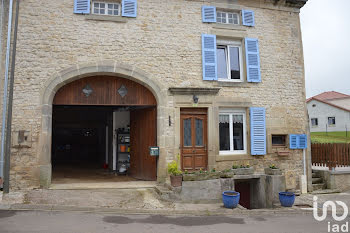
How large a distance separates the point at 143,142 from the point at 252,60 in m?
4.85

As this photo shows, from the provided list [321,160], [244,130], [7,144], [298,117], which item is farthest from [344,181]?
[7,144]

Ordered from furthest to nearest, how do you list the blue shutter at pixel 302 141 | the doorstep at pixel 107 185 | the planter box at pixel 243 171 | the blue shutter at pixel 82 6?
the blue shutter at pixel 302 141 < the planter box at pixel 243 171 < the blue shutter at pixel 82 6 < the doorstep at pixel 107 185

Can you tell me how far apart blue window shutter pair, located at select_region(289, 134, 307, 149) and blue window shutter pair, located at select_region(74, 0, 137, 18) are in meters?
7.00

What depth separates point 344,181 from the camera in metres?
10.2

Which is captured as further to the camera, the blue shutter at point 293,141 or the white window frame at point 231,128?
the blue shutter at point 293,141

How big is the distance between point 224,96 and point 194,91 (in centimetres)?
115

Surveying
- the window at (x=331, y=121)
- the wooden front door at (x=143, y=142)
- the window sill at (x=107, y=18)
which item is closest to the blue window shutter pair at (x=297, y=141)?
the wooden front door at (x=143, y=142)

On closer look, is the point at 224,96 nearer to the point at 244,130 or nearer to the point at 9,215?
the point at 244,130

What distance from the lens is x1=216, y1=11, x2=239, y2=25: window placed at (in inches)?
381

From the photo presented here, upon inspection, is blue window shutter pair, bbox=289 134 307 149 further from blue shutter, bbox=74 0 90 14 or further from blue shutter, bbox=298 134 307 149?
blue shutter, bbox=74 0 90 14

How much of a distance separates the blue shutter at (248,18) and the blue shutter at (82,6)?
210 inches

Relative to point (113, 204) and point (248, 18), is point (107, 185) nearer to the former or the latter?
point (113, 204)

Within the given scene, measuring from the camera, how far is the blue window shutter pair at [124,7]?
824cm

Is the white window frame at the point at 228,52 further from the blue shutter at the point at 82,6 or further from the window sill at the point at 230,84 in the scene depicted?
the blue shutter at the point at 82,6
